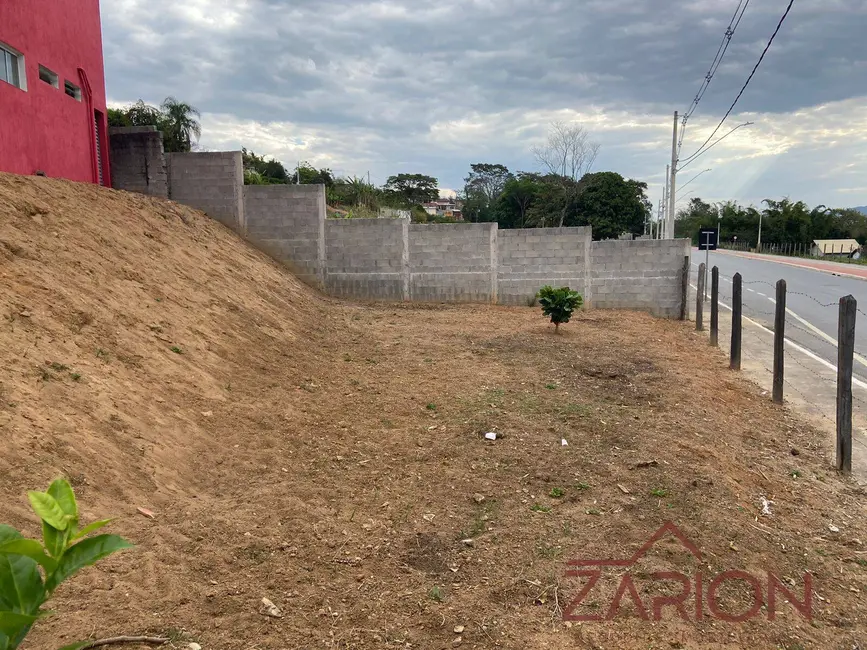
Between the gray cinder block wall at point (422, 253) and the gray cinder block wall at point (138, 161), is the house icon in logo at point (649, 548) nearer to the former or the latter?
the gray cinder block wall at point (422, 253)

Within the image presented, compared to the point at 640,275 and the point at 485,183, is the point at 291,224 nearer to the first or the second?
the point at 640,275

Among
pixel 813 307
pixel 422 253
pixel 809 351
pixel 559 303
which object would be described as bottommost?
pixel 809 351

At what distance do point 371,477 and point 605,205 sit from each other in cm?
4620

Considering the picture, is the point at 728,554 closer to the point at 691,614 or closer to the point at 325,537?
the point at 691,614

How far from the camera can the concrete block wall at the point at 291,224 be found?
45.6ft

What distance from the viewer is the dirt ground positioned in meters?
2.84

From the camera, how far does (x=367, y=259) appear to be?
14.2 metres

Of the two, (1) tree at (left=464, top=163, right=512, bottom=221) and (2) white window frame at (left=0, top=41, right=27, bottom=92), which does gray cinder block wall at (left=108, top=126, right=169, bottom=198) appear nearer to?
(2) white window frame at (left=0, top=41, right=27, bottom=92)

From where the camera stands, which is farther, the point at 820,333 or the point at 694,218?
the point at 694,218

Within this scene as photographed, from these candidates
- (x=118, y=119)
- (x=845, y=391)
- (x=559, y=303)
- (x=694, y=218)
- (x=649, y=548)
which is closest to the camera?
(x=649, y=548)

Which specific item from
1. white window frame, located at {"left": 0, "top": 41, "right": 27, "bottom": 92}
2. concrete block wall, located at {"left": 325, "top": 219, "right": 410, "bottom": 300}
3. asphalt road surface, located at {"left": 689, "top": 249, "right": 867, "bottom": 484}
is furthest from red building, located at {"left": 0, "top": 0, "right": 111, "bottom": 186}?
asphalt road surface, located at {"left": 689, "top": 249, "right": 867, "bottom": 484}

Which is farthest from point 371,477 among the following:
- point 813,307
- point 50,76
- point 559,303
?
point 813,307

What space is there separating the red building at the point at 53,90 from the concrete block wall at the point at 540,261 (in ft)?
29.5

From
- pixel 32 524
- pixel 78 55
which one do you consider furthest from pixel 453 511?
pixel 78 55
